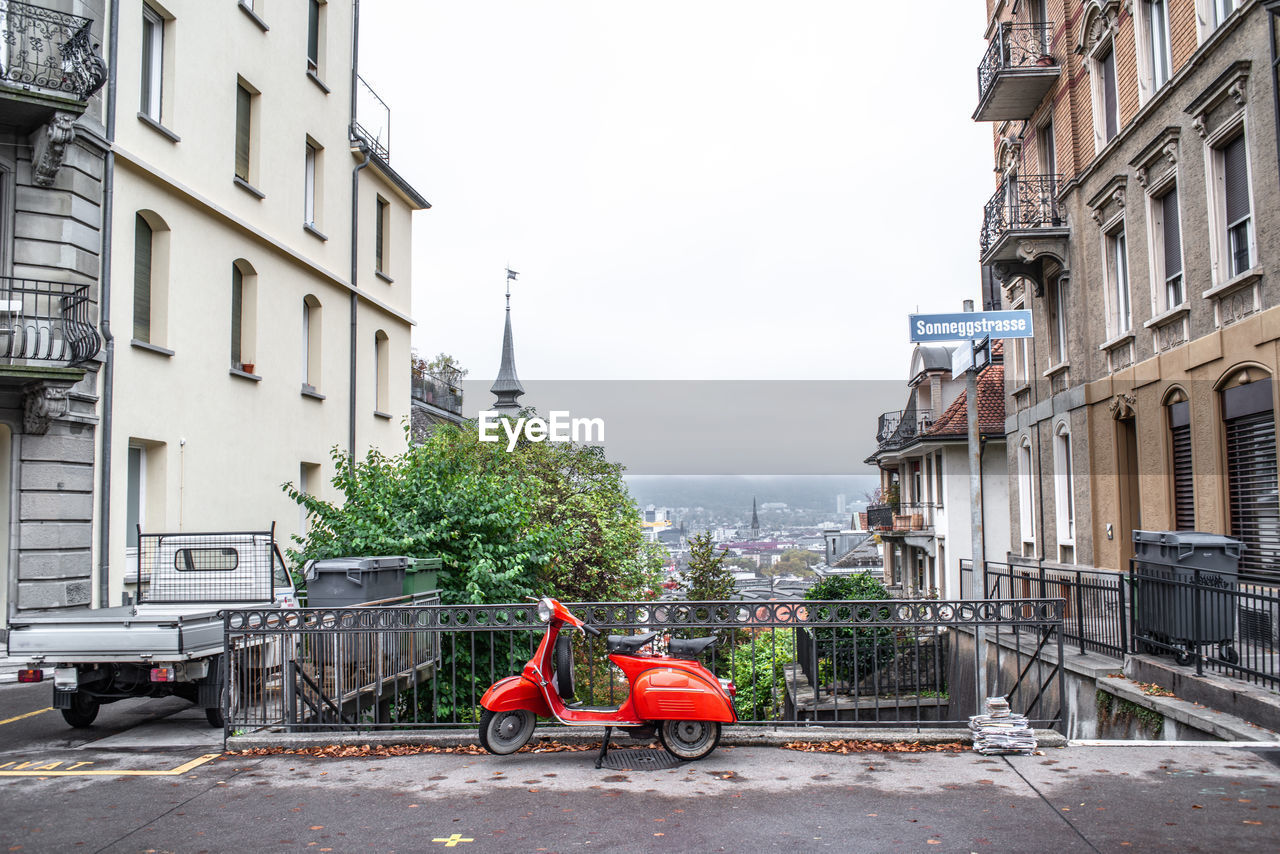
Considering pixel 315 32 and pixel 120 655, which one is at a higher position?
Result: pixel 315 32

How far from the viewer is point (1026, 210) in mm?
21406

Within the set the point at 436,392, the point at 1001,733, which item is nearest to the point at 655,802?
the point at 1001,733

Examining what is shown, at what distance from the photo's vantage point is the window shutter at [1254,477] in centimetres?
1316

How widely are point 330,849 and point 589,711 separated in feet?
7.97

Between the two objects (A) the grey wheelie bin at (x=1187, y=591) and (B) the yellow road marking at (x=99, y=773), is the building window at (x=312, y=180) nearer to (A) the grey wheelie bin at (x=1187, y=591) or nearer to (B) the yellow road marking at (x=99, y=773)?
(B) the yellow road marking at (x=99, y=773)

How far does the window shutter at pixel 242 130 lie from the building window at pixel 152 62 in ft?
8.26

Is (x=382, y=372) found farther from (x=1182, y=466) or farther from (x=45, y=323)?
(x=1182, y=466)

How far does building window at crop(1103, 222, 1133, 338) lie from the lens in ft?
60.2

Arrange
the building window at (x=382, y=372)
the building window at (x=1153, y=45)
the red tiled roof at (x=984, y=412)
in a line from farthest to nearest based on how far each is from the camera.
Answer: the red tiled roof at (x=984, y=412), the building window at (x=382, y=372), the building window at (x=1153, y=45)

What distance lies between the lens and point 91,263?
15094 millimetres

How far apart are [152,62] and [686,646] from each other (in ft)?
49.9

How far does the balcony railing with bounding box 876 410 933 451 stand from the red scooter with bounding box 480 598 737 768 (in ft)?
110

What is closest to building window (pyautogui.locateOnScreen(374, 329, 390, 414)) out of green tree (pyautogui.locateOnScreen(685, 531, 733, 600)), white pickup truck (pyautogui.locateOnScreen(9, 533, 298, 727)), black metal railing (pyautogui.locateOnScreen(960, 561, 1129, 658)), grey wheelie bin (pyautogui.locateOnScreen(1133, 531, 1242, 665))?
green tree (pyautogui.locateOnScreen(685, 531, 733, 600))

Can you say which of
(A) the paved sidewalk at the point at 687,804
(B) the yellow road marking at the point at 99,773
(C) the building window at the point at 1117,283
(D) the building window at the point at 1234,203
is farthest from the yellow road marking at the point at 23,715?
(C) the building window at the point at 1117,283
